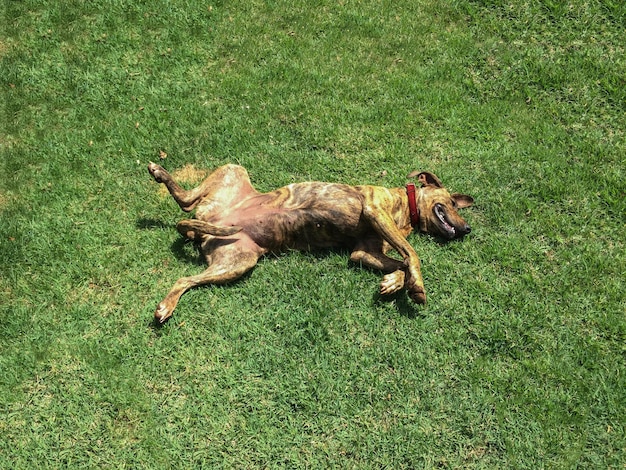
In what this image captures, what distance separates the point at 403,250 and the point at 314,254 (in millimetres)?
925

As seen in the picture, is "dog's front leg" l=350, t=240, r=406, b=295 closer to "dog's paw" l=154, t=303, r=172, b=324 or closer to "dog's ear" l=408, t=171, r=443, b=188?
"dog's ear" l=408, t=171, r=443, b=188

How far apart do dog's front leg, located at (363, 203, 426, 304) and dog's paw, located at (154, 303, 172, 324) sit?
199 cm

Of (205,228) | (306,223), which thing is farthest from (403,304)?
(205,228)

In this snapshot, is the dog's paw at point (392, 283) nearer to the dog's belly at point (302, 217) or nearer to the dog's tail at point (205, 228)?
the dog's belly at point (302, 217)

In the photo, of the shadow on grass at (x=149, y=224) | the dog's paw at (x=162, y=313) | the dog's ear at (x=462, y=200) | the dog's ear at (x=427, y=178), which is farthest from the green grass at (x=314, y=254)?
the dog's ear at (x=427, y=178)

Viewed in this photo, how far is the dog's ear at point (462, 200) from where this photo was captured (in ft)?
17.9

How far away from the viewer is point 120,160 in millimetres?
5789

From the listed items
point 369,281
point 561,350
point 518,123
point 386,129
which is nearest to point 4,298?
point 369,281

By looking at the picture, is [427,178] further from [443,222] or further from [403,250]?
[403,250]

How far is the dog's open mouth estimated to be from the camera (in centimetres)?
523

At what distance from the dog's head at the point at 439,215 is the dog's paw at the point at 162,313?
265 cm

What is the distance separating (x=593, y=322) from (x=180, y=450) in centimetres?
389

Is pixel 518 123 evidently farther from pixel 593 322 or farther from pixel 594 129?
pixel 593 322

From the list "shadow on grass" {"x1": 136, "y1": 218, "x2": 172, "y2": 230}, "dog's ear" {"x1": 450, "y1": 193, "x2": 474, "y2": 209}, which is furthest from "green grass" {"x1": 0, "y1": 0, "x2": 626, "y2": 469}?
"dog's ear" {"x1": 450, "y1": 193, "x2": 474, "y2": 209}
